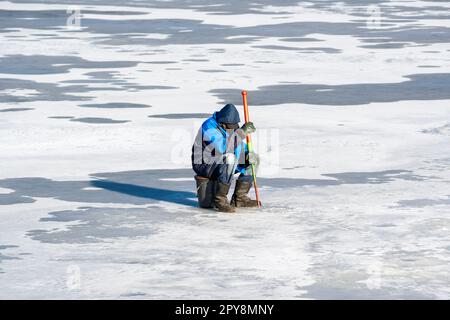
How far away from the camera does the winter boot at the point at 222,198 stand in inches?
503

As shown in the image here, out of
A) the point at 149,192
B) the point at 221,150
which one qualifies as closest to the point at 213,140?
the point at 221,150

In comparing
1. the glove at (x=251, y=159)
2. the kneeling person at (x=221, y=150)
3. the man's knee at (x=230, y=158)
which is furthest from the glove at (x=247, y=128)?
the glove at (x=251, y=159)

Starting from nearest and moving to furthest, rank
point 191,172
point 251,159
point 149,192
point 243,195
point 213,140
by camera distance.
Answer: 1. point 213,140
2. point 243,195
3. point 251,159
4. point 149,192
5. point 191,172

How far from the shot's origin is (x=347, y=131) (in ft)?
59.5

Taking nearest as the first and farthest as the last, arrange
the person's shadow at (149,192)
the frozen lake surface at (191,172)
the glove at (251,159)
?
the frozen lake surface at (191,172), the glove at (251,159), the person's shadow at (149,192)

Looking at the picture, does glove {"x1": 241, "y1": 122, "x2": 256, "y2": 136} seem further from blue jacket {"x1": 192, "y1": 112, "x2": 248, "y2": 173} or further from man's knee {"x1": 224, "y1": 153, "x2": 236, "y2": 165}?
man's knee {"x1": 224, "y1": 153, "x2": 236, "y2": 165}

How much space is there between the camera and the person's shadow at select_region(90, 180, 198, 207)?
13.4 metres

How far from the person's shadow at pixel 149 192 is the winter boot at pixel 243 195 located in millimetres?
410

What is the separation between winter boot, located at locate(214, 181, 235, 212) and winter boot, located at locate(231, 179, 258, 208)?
0.20 m

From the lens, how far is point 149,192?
544 inches

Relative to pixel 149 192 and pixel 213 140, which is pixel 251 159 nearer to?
pixel 213 140

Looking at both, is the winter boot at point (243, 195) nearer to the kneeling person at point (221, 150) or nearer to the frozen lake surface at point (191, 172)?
the kneeling person at point (221, 150)

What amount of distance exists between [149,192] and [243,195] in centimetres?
119

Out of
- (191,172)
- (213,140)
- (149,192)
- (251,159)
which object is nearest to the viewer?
(213,140)
